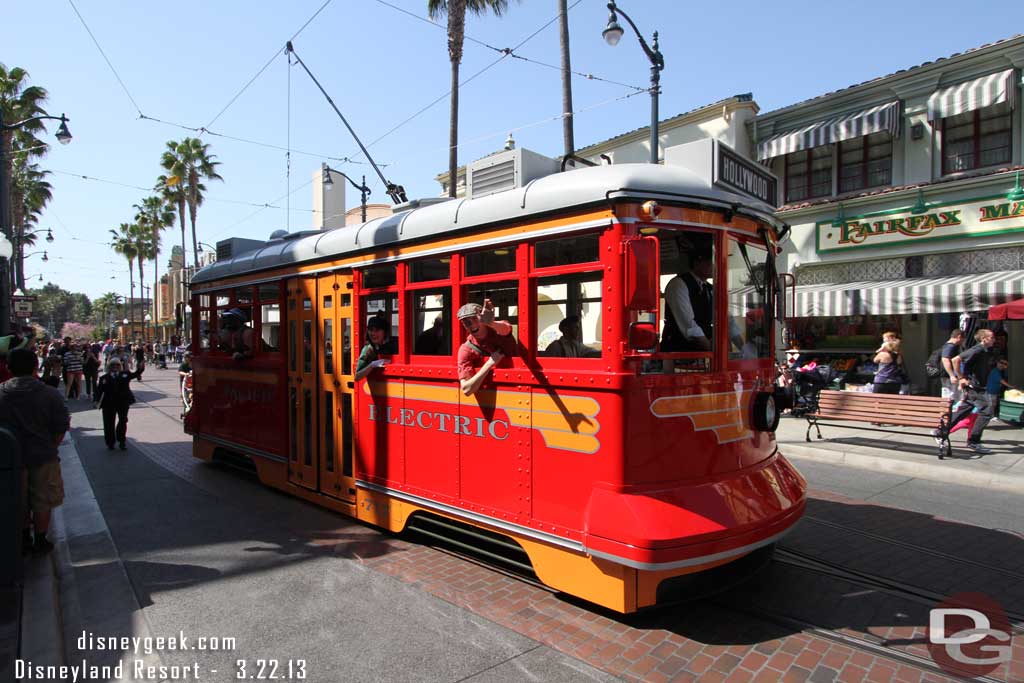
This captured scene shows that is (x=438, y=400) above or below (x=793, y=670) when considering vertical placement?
above

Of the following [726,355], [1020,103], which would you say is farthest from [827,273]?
[726,355]

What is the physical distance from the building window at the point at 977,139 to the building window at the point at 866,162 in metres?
1.08

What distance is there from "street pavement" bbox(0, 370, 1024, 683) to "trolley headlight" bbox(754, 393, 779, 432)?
112 centimetres

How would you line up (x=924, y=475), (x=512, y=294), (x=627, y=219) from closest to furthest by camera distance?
1. (x=627, y=219)
2. (x=512, y=294)
3. (x=924, y=475)

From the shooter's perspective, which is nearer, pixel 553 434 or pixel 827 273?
Result: pixel 553 434

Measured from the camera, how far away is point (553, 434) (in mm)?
3910

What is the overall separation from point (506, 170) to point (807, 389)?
816cm

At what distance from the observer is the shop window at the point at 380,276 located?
514 centimetres

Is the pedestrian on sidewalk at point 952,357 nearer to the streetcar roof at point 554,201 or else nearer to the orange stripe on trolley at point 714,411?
the streetcar roof at point 554,201

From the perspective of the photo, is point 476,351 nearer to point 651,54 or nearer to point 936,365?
point 651,54

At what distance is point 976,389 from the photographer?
8.82 meters

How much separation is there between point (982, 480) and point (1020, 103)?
905 cm

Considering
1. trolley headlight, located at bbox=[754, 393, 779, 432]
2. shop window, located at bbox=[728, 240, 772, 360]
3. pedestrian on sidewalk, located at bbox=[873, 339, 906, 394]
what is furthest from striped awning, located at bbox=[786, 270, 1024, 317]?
trolley headlight, located at bbox=[754, 393, 779, 432]

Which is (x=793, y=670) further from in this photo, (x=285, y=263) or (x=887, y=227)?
(x=887, y=227)
